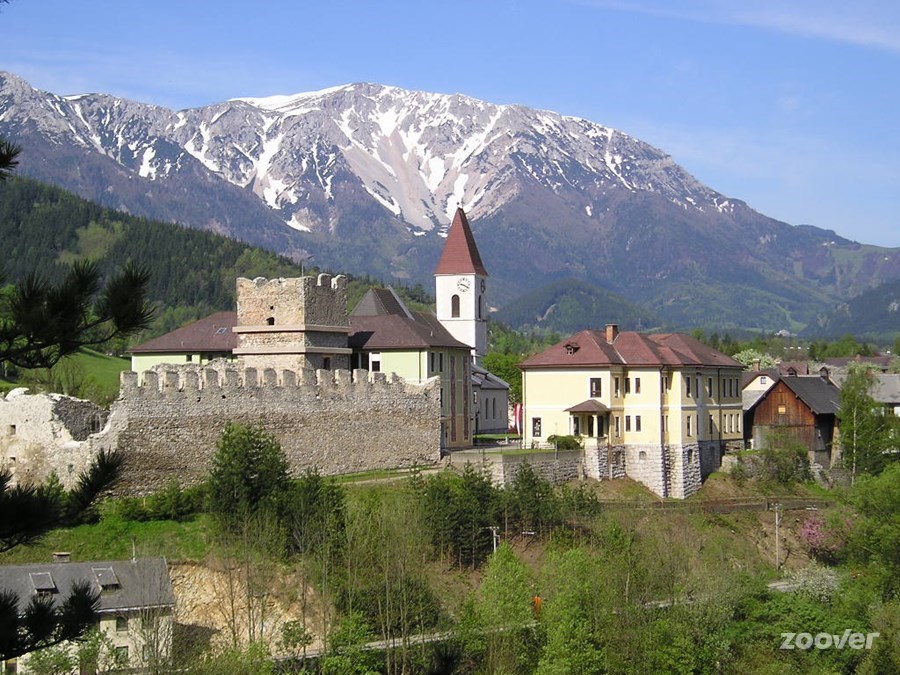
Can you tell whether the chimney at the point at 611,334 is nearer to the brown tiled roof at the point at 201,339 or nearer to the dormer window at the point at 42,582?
the brown tiled roof at the point at 201,339

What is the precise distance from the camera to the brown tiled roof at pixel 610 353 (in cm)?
6366

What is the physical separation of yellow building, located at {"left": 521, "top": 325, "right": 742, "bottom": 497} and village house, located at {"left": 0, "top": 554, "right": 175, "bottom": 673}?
25.3 m

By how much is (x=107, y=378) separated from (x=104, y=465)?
251ft

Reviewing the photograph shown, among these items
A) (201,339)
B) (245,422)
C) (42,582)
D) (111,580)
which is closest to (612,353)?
(201,339)

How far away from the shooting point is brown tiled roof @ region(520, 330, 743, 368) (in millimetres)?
63656

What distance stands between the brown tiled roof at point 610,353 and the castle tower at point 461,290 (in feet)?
56.4

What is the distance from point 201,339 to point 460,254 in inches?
936

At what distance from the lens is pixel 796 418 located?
75.2 metres

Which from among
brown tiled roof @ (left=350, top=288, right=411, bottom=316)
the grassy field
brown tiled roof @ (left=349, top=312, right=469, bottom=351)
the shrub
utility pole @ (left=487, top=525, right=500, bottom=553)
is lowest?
utility pole @ (left=487, top=525, right=500, bottom=553)

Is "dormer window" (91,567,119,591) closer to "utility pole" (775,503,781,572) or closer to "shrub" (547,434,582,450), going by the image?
"shrub" (547,434,582,450)

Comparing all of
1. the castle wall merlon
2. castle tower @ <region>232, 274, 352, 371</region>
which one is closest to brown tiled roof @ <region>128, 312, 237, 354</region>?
castle tower @ <region>232, 274, 352, 371</region>

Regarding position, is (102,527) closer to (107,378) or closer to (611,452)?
(611,452)

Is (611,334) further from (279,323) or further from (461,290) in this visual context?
(279,323)

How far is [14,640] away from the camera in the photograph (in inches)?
661
